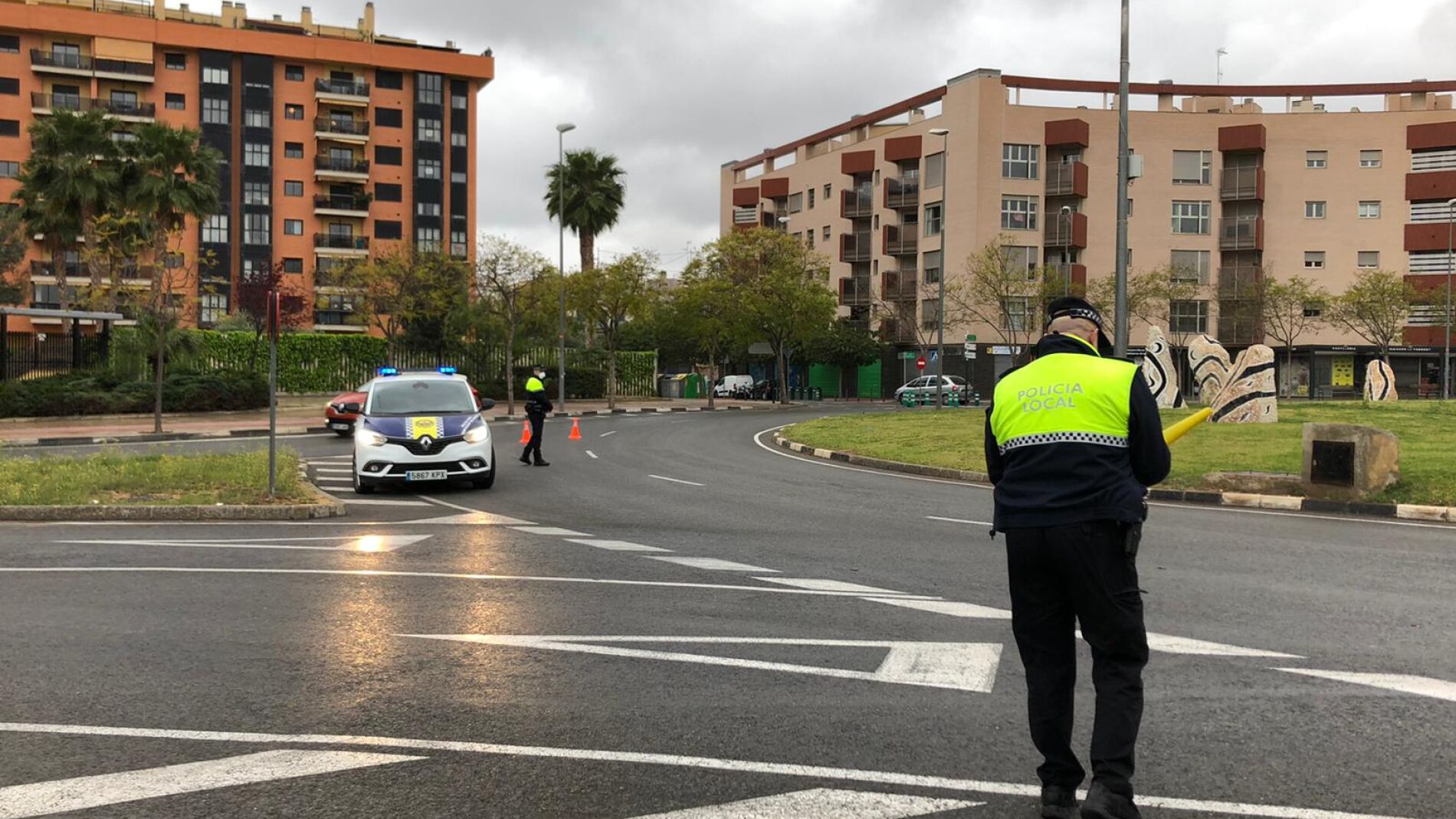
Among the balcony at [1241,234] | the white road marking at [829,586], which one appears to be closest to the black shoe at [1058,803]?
the white road marking at [829,586]

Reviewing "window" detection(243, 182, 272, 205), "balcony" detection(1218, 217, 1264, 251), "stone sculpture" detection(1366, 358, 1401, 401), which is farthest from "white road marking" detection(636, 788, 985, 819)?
"window" detection(243, 182, 272, 205)

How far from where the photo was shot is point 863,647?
6219 millimetres

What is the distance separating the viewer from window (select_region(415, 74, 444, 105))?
81.4 meters

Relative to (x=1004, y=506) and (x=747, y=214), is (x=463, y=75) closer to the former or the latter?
(x=747, y=214)

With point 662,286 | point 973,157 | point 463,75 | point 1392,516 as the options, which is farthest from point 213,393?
point 463,75

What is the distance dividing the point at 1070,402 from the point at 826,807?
5.35 ft

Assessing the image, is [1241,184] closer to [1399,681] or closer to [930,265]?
[930,265]

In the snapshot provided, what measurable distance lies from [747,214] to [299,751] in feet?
275

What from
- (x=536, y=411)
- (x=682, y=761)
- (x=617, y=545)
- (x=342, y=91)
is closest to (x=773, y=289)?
(x=536, y=411)

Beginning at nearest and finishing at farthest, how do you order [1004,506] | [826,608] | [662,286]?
[1004,506] → [826,608] → [662,286]

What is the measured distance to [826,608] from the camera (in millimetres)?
7383

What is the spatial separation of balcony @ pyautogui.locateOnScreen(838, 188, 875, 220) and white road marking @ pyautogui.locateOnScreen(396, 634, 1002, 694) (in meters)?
66.6

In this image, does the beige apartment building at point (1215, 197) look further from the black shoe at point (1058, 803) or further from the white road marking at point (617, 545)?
the black shoe at point (1058, 803)

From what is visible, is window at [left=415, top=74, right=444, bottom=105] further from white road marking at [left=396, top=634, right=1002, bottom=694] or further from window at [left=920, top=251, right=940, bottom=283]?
white road marking at [left=396, top=634, right=1002, bottom=694]
